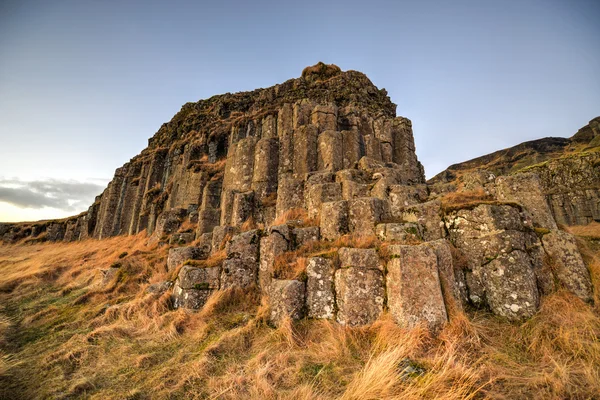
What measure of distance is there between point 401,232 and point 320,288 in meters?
2.33

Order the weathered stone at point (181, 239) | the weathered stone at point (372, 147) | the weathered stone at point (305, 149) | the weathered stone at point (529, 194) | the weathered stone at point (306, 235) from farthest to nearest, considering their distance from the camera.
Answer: the weathered stone at point (372, 147) → the weathered stone at point (305, 149) → the weathered stone at point (181, 239) → the weathered stone at point (306, 235) → the weathered stone at point (529, 194)

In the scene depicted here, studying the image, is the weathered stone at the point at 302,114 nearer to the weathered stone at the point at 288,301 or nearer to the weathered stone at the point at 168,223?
the weathered stone at the point at 168,223

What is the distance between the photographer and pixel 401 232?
621cm

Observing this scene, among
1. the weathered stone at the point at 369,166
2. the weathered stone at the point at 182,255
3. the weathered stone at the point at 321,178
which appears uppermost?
the weathered stone at the point at 369,166

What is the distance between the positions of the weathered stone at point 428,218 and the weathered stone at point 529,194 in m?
1.83

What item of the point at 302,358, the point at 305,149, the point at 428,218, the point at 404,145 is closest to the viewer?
the point at 302,358

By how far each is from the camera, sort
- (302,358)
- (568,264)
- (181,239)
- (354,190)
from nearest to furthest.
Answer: (302,358), (568,264), (354,190), (181,239)

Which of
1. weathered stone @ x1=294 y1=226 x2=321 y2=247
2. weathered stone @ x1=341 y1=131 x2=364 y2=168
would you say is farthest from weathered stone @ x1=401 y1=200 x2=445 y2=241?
weathered stone @ x1=341 y1=131 x2=364 y2=168

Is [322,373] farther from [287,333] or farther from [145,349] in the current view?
[145,349]

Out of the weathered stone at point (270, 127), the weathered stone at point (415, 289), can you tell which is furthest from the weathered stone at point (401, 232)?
the weathered stone at point (270, 127)

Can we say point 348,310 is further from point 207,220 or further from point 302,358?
point 207,220

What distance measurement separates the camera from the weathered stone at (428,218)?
649 cm

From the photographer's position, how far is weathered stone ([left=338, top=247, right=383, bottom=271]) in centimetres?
540

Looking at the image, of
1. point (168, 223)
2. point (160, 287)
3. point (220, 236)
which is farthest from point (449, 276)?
Result: point (168, 223)
